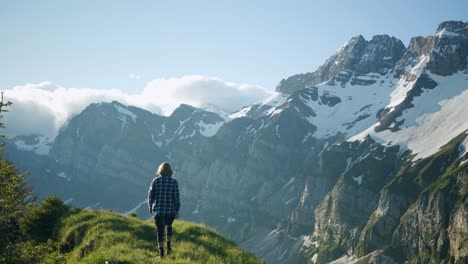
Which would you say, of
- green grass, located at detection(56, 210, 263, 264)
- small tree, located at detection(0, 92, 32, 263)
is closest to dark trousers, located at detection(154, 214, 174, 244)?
green grass, located at detection(56, 210, 263, 264)

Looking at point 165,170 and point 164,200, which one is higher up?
point 165,170

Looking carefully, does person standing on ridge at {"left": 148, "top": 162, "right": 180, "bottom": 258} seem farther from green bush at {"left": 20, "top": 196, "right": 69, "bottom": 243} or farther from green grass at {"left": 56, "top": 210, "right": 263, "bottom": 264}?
green bush at {"left": 20, "top": 196, "right": 69, "bottom": 243}

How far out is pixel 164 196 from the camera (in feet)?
62.5

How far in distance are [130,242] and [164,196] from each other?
239 centimetres

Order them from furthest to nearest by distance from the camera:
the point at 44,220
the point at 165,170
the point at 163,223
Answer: the point at 44,220, the point at 165,170, the point at 163,223

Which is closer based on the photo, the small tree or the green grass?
the small tree

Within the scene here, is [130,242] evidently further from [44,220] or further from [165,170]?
[44,220]

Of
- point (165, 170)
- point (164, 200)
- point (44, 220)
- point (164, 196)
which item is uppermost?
point (44, 220)

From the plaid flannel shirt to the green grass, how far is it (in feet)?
5.02

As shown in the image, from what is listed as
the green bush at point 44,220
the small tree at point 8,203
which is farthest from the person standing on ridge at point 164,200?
the green bush at point 44,220

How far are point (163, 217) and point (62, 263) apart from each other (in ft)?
13.7

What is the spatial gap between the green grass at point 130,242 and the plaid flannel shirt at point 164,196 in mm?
1531

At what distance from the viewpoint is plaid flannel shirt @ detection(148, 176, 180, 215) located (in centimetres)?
1888

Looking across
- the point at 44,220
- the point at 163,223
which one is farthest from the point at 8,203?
the point at 44,220
